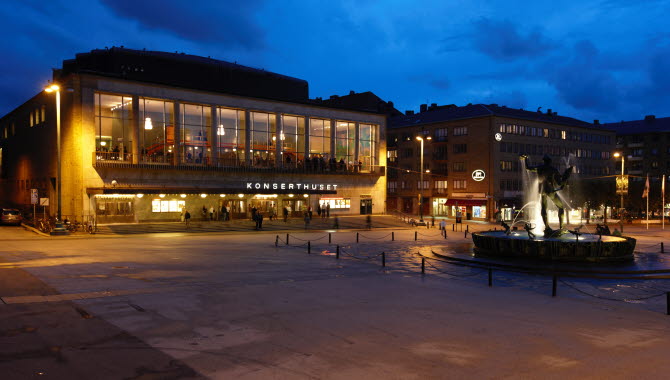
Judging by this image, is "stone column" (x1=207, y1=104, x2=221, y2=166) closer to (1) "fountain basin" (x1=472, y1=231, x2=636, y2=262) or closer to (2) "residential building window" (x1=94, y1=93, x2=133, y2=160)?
(2) "residential building window" (x1=94, y1=93, x2=133, y2=160)

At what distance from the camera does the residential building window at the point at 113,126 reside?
44000mm

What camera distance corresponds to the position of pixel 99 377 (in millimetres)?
7676

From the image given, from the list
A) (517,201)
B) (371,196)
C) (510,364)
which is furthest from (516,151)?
(510,364)

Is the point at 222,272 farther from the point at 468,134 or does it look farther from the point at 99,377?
the point at 468,134

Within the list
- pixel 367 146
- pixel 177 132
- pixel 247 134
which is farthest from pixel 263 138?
pixel 367 146

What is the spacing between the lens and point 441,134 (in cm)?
7762

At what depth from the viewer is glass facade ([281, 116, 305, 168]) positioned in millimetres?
56750

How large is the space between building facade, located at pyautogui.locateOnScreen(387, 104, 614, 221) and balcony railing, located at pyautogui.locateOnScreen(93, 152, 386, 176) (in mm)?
12083

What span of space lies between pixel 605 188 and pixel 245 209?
1911 inches

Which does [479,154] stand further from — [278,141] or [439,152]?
[278,141]

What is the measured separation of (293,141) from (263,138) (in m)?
3.86

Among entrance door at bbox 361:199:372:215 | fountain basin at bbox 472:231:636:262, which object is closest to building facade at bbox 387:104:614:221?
entrance door at bbox 361:199:372:215

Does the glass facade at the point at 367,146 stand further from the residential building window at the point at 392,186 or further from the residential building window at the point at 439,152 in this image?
the residential building window at the point at 392,186

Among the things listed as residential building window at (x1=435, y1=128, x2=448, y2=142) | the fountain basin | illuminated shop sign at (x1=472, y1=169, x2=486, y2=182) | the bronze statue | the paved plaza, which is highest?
residential building window at (x1=435, y1=128, x2=448, y2=142)
